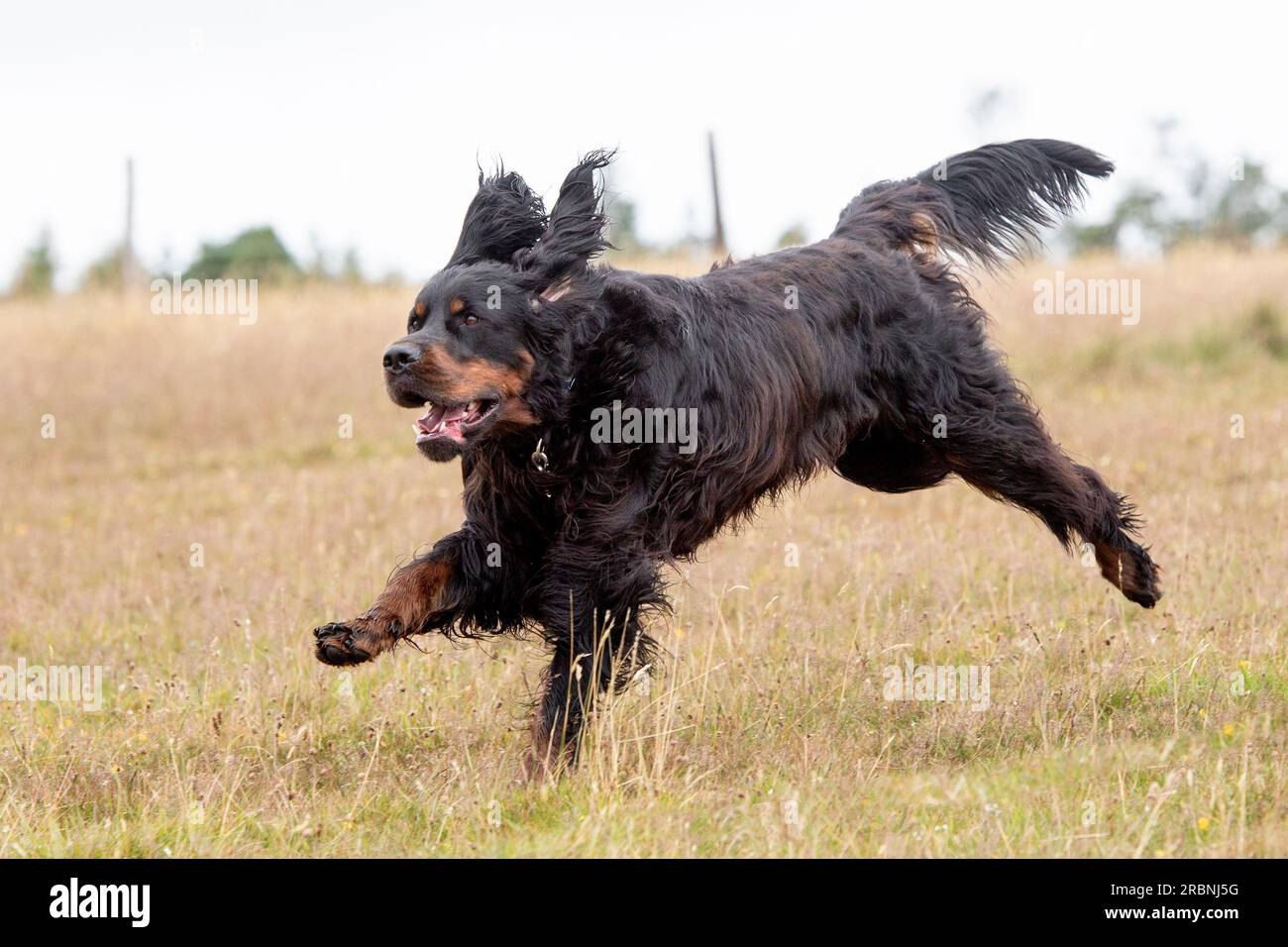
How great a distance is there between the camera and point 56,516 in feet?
34.9

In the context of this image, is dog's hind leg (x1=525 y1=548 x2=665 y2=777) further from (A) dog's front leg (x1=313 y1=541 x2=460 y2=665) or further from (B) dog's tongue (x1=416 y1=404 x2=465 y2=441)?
(B) dog's tongue (x1=416 y1=404 x2=465 y2=441)

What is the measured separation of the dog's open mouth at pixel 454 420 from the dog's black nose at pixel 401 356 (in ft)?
0.46

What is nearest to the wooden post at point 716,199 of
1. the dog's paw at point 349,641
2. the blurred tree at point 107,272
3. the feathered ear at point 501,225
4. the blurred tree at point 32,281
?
the blurred tree at point 107,272

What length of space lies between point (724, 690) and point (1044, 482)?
1.67 m

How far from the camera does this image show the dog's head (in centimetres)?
430

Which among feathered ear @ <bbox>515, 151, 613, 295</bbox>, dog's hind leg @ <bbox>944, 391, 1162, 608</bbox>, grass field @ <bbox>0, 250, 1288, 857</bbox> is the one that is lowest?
grass field @ <bbox>0, 250, 1288, 857</bbox>

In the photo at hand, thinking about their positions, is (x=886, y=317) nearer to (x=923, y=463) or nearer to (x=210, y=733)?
(x=923, y=463)

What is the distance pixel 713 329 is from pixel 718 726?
1347 millimetres

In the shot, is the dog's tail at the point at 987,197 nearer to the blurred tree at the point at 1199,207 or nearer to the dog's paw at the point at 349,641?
the dog's paw at the point at 349,641

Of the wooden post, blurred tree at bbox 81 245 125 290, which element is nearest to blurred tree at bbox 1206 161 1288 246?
the wooden post

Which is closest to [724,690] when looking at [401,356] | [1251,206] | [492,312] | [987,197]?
[492,312]

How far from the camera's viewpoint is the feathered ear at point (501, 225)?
485 cm

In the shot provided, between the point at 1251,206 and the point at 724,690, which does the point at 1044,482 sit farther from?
the point at 1251,206
